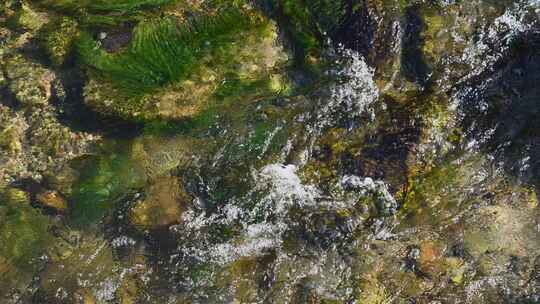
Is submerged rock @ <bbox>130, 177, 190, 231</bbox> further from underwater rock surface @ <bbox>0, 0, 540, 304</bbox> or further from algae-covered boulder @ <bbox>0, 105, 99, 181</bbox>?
algae-covered boulder @ <bbox>0, 105, 99, 181</bbox>

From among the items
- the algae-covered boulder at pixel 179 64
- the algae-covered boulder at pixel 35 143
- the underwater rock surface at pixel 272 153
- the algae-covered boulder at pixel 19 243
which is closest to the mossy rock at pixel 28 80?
the underwater rock surface at pixel 272 153

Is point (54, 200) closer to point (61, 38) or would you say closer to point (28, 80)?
point (28, 80)

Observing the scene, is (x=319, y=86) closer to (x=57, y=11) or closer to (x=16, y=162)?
(x=57, y=11)

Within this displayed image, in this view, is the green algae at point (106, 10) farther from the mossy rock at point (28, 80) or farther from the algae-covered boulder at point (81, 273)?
the algae-covered boulder at point (81, 273)

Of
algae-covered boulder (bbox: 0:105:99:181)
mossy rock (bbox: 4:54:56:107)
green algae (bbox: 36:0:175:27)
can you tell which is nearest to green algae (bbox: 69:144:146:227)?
algae-covered boulder (bbox: 0:105:99:181)

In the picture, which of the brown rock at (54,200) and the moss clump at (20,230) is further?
the brown rock at (54,200)

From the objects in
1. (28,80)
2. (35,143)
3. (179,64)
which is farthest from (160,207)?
(28,80)

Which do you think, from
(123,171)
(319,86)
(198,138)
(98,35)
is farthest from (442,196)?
(98,35)
